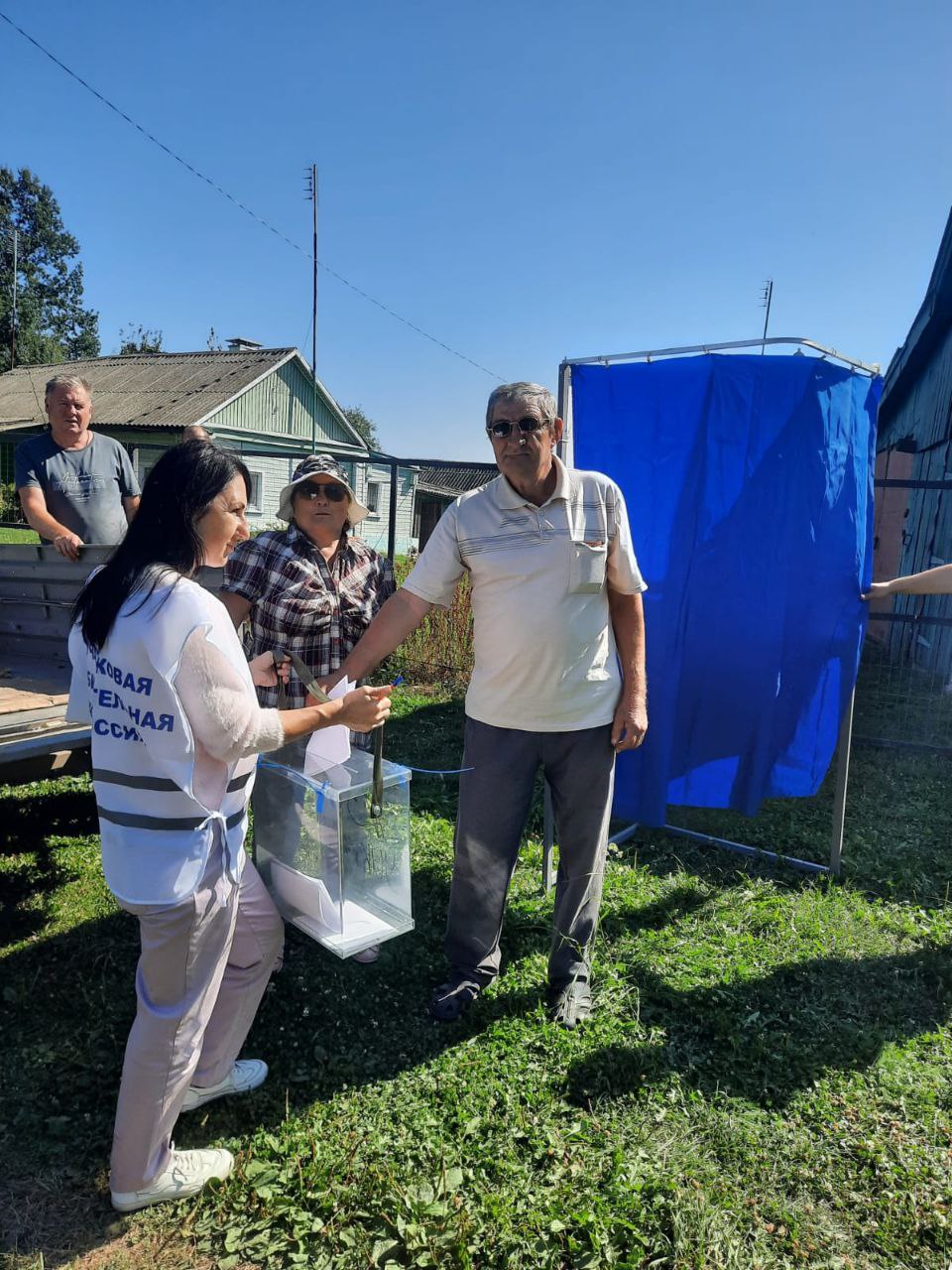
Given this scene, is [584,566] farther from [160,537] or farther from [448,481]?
[448,481]

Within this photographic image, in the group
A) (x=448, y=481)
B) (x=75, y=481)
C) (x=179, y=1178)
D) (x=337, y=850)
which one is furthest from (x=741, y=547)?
(x=448, y=481)

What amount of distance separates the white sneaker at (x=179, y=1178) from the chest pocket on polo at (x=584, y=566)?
6.24 ft

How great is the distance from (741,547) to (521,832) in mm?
1569

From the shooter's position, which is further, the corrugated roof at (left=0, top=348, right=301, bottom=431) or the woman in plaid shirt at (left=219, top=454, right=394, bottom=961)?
the corrugated roof at (left=0, top=348, right=301, bottom=431)

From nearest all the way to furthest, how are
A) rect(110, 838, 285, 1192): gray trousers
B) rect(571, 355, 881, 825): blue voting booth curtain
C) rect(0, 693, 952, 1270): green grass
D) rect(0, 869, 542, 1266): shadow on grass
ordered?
rect(110, 838, 285, 1192): gray trousers
rect(0, 693, 952, 1270): green grass
rect(0, 869, 542, 1266): shadow on grass
rect(571, 355, 881, 825): blue voting booth curtain

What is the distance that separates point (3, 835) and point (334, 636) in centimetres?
254

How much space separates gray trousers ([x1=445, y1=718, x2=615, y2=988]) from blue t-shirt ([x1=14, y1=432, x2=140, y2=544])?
8.69 feet

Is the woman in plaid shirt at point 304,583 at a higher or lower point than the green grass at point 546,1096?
higher

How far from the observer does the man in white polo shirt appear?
2.56m

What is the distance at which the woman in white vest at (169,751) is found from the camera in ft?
5.49

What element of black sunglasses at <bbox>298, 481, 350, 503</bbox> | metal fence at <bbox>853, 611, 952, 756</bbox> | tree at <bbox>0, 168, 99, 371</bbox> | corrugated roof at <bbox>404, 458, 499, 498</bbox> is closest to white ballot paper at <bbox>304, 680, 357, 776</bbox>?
black sunglasses at <bbox>298, 481, 350, 503</bbox>

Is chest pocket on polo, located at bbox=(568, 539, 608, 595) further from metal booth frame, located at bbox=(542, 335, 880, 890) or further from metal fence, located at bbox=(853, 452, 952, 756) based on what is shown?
metal fence, located at bbox=(853, 452, 952, 756)

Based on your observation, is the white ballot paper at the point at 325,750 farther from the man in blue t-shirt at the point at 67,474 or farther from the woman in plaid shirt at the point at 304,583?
the man in blue t-shirt at the point at 67,474

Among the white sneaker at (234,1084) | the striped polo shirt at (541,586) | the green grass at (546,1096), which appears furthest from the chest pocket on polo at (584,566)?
the white sneaker at (234,1084)
